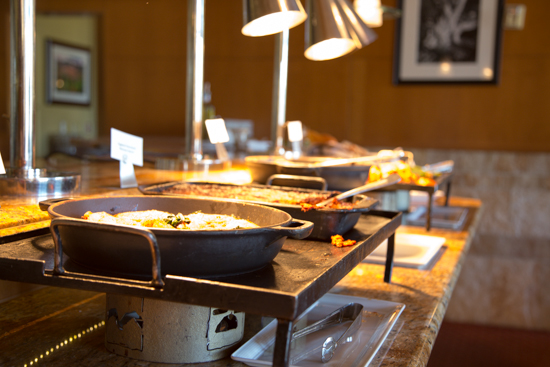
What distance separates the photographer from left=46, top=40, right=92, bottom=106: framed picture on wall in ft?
18.9

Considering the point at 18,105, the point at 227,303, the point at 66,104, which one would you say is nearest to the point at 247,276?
the point at 227,303

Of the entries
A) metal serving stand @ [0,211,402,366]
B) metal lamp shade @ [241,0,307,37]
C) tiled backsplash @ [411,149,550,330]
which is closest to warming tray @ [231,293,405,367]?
metal serving stand @ [0,211,402,366]

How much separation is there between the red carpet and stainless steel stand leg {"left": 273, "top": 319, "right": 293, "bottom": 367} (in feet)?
9.10

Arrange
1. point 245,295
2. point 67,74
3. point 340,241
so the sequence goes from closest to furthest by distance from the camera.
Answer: point 245,295
point 340,241
point 67,74

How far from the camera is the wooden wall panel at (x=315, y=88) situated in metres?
4.13

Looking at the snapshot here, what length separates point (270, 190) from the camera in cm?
121

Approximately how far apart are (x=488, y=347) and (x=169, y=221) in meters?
3.31

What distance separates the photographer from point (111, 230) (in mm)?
593

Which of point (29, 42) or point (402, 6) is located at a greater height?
point (402, 6)

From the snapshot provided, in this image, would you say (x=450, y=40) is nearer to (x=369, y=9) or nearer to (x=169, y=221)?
(x=369, y=9)

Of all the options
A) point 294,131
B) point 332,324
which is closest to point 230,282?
point 332,324

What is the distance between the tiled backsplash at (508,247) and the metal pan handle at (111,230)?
3.88m

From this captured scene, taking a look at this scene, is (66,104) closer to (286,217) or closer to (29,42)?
(29,42)

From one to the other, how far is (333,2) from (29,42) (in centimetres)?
Result: 81
